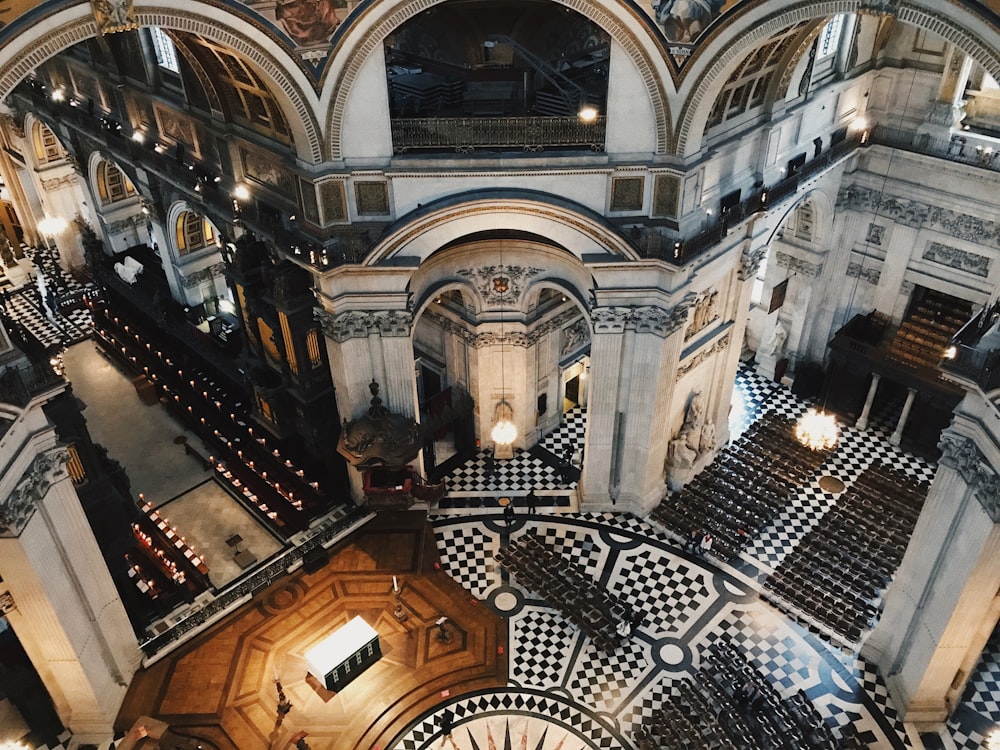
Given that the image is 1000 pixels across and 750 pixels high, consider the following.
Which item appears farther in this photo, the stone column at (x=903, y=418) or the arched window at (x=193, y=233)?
the arched window at (x=193, y=233)

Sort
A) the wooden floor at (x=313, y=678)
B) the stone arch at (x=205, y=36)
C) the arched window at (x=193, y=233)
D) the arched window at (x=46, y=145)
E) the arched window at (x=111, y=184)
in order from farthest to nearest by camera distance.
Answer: the arched window at (x=46, y=145), the arched window at (x=111, y=184), the arched window at (x=193, y=233), the wooden floor at (x=313, y=678), the stone arch at (x=205, y=36)

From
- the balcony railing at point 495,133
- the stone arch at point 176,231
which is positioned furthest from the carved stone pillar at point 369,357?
the stone arch at point 176,231

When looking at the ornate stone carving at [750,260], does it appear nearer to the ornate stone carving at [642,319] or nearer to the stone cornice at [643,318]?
the stone cornice at [643,318]

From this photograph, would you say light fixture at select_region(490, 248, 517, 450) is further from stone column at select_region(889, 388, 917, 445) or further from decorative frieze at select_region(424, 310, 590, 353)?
stone column at select_region(889, 388, 917, 445)

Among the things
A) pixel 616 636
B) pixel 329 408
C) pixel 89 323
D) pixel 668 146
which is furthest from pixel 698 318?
pixel 89 323

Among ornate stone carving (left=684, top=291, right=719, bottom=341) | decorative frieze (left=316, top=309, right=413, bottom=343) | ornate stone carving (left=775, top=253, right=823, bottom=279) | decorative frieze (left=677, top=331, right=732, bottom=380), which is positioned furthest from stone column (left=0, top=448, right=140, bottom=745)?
ornate stone carving (left=775, top=253, right=823, bottom=279)

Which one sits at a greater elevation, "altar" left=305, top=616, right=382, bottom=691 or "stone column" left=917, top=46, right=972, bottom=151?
"stone column" left=917, top=46, right=972, bottom=151
